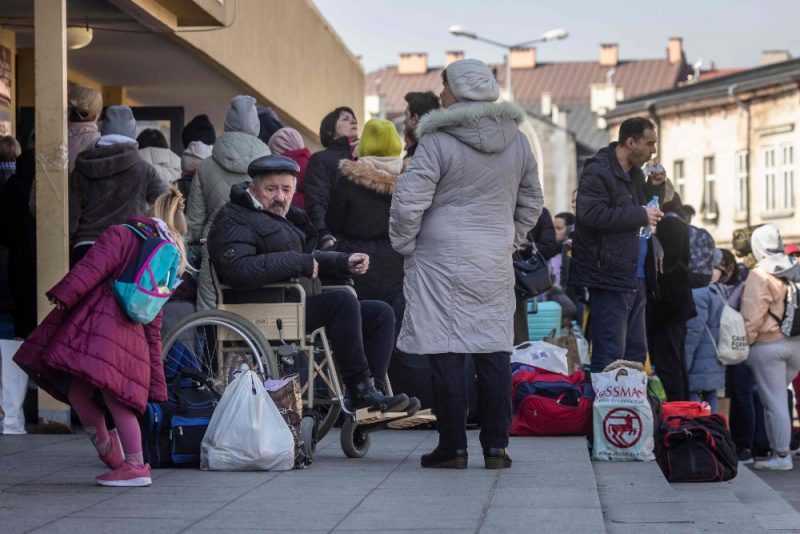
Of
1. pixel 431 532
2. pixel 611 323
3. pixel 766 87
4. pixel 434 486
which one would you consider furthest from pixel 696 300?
pixel 766 87

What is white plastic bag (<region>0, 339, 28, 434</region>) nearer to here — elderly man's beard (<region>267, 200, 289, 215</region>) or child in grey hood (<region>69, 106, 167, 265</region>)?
child in grey hood (<region>69, 106, 167, 265</region>)

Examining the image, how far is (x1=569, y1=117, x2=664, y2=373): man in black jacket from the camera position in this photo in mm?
10789

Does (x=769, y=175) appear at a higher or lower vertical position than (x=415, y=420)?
higher

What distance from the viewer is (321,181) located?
11.4 meters

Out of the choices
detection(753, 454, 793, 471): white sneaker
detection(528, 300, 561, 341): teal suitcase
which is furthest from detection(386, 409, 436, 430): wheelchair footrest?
detection(528, 300, 561, 341): teal suitcase

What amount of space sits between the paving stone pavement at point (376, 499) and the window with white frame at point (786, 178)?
40.6 m

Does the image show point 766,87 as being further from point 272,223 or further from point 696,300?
point 272,223

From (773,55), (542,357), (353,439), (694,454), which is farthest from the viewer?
(773,55)

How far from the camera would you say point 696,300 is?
46.4ft

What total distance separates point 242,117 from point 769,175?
41315 millimetres

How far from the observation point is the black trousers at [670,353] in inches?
510

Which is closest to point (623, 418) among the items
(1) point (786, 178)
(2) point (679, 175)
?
(1) point (786, 178)

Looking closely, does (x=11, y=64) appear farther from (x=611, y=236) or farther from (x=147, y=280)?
(x=147, y=280)

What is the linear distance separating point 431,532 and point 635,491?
6.73 ft
